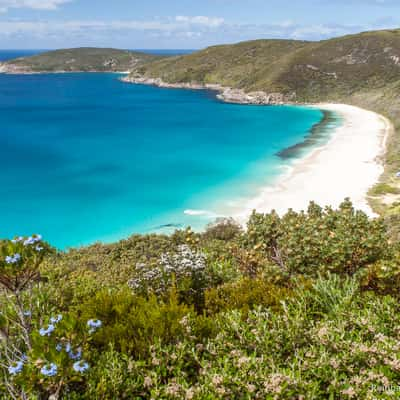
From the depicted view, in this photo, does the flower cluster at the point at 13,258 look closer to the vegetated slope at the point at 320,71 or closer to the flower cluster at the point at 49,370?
the flower cluster at the point at 49,370

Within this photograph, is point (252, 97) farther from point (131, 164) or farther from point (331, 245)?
point (331, 245)

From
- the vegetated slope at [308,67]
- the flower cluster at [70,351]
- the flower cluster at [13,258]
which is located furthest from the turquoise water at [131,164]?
the flower cluster at [70,351]

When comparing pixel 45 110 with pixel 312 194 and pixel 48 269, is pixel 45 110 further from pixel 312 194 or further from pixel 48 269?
pixel 48 269

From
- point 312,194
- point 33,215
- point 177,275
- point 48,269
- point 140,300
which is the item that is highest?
point 140,300

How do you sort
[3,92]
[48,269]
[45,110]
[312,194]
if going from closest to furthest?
[48,269] < [312,194] < [45,110] < [3,92]

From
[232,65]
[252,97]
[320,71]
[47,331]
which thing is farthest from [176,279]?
[232,65]

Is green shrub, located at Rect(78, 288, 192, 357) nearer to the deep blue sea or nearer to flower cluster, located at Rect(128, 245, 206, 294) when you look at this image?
flower cluster, located at Rect(128, 245, 206, 294)

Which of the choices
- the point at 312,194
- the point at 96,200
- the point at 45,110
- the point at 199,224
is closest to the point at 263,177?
the point at 312,194
